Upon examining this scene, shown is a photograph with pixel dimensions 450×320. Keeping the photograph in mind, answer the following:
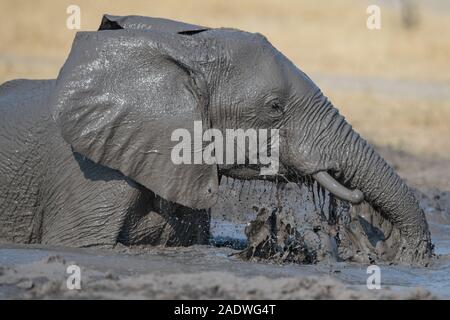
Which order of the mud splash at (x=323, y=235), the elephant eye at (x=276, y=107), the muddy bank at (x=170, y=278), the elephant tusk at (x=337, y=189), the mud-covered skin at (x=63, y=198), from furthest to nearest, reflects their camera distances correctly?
the mud splash at (x=323, y=235) < the mud-covered skin at (x=63, y=198) < the elephant eye at (x=276, y=107) < the elephant tusk at (x=337, y=189) < the muddy bank at (x=170, y=278)

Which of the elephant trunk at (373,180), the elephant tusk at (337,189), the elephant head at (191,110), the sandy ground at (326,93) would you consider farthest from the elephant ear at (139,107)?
the elephant trunk at (373,180)

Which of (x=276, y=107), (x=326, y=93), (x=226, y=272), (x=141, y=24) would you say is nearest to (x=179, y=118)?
(x=276, y=107)

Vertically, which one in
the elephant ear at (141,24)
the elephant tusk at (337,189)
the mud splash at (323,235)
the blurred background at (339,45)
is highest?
the blurred background at (339,45)

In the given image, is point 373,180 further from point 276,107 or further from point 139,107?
point 139,107

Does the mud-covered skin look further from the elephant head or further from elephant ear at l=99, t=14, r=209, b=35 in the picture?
elephant ear at l=99, t=14, r=209, b=35

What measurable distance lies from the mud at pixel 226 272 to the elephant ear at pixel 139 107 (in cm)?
46

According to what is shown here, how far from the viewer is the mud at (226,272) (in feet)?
21.6

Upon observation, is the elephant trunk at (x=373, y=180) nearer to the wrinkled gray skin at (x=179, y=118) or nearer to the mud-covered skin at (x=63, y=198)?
the wrinkled gray skin at (x=179, y=118)

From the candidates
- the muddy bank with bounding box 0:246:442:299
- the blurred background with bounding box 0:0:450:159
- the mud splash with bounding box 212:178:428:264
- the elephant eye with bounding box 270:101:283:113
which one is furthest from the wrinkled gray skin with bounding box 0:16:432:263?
the blurred background with bounding box 0:0:450:159

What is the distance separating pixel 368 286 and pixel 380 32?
1591 cm

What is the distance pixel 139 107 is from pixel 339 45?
14.9 m

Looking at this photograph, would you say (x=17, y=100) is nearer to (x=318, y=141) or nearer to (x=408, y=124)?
(x=318, y=141)

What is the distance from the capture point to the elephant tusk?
23.6 ft

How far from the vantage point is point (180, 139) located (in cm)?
726
